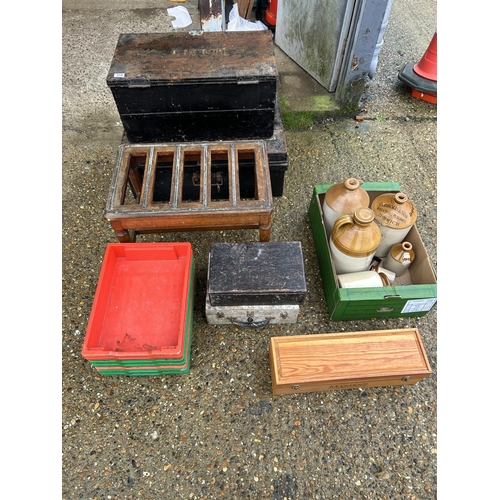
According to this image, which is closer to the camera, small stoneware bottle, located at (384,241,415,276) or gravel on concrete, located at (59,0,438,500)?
gravel on concrete, located at (59,0,438,500)

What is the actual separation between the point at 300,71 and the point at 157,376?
142 inches

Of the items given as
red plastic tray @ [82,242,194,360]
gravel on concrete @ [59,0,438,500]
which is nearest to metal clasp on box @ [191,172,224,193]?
gravel on concrete @ [59,0,438,500]

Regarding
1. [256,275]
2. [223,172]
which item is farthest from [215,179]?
[256,275]

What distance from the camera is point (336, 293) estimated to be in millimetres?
2188

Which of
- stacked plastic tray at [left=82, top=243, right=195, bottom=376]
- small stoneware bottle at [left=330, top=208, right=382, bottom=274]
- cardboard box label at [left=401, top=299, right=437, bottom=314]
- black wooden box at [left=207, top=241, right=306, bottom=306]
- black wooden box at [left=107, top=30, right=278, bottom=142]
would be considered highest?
black wooden box at [left=107, top=30, right=278, bottom=142]

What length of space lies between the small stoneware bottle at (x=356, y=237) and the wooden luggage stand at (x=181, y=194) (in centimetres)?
46

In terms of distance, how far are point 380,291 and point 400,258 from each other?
14.9 inches

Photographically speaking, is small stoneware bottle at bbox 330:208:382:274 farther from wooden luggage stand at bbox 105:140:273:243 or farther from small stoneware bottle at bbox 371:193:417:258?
wooden luggage stand at bbox 105:140:273:243

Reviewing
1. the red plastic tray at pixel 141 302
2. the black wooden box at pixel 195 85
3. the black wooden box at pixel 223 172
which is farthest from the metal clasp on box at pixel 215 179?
the red plastic tray at pixel 141 302

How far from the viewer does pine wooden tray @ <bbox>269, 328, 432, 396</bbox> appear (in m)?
2.01

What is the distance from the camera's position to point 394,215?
2.28 m

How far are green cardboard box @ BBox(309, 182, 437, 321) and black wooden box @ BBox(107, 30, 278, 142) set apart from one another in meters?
0.79

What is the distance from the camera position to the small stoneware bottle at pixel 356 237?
2.04 m

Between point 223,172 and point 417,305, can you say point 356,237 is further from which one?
point 223,172
